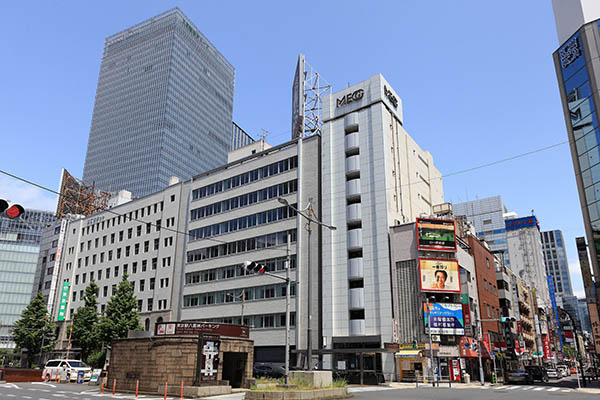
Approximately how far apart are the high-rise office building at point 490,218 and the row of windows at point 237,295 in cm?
11703

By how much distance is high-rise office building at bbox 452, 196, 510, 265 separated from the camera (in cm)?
15638

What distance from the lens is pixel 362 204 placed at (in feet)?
180

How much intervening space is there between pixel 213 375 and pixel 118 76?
19378cm

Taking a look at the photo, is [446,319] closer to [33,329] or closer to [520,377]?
[520,377]

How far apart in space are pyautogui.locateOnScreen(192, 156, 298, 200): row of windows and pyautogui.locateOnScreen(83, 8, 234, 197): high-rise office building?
96.3 m

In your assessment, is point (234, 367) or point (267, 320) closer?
point (234, 367)

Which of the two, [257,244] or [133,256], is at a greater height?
[133,256]

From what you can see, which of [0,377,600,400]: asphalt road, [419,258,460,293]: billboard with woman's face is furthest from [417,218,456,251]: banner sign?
[0,377,600,400]: asphalt road

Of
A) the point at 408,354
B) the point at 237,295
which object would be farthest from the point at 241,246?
the point at 408,354

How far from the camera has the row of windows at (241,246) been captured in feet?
193

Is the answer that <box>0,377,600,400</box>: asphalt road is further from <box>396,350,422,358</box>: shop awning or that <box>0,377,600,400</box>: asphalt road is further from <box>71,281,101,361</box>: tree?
<box>71,281,101,361</box>: tree

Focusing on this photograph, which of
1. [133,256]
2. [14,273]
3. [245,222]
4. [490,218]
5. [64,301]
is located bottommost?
[64,301]

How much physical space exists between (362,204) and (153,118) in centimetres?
13835

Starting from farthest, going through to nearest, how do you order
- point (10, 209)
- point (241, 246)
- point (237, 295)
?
point (241, 246) < point (237, 295) < point (10, 209)
